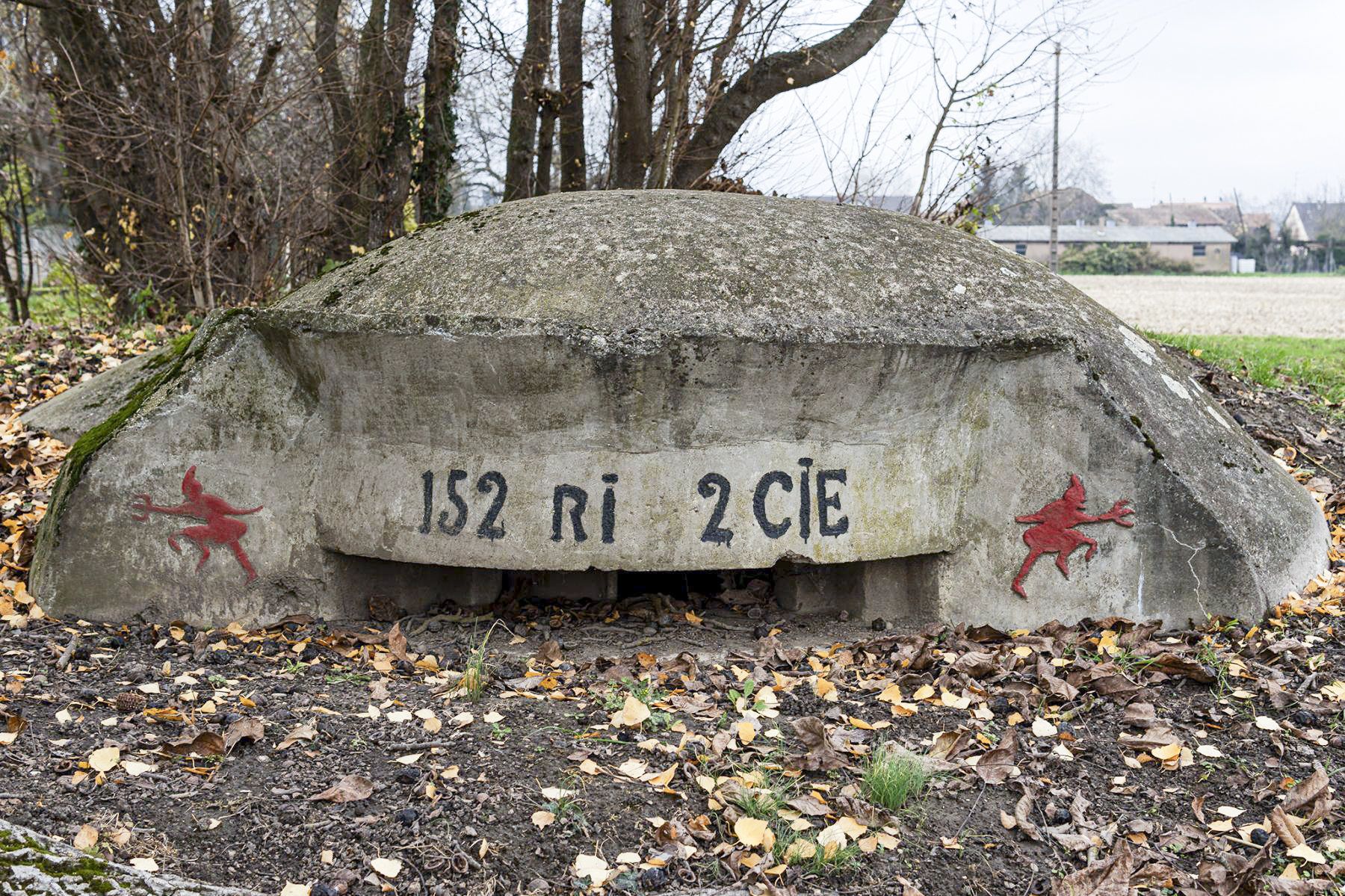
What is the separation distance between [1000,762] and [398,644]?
2138 mm

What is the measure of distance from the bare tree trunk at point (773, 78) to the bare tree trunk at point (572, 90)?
2.68ft

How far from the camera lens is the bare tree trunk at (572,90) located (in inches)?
339

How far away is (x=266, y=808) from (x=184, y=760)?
0.38 meters

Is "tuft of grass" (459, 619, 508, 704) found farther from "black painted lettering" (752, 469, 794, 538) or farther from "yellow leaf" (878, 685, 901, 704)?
"yellow leaf" (878, 685, 901, 704)

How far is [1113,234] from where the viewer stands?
5381cm

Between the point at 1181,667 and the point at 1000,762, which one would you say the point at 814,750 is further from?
the point at 1181,667

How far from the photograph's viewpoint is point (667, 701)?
370 centimetres

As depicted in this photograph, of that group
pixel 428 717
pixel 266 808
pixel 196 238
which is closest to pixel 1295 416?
pixel 428 717

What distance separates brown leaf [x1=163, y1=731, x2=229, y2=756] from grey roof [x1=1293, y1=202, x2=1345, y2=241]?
74726mm

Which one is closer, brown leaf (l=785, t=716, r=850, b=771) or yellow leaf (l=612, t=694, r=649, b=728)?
brown leaf (l=785, t=716, r=850, b=771)

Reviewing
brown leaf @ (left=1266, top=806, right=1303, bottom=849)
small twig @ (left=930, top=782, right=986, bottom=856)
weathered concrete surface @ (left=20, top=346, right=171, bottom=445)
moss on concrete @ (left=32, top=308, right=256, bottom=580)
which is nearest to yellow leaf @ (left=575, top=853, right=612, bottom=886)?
small twig @ (left=930, top=782, right=986, bottom=856)

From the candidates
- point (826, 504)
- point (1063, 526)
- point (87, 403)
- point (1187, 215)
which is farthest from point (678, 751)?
point (1187, 215)

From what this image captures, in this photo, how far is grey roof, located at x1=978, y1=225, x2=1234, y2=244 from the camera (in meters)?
49.1

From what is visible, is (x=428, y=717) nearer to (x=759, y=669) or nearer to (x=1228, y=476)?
(x=759, y=669)
